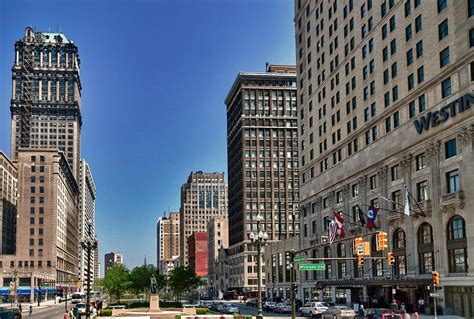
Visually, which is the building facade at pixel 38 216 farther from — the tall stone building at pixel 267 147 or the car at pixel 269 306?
the car at pixel 269 306

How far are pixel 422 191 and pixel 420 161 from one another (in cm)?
324

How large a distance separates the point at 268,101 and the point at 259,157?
16109mm

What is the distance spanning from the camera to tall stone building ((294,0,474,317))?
60344 millimetres

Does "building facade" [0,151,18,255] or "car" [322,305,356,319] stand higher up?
"building facade" [0,151,18,255]

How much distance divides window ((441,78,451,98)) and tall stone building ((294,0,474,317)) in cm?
20

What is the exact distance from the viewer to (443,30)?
63.8m

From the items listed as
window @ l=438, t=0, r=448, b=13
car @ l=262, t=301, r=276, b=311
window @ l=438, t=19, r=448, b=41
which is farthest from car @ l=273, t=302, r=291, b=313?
window @ l=438, t=0, r=448, b=13

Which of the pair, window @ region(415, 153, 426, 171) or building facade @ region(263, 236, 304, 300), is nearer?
window @ region(415, 153, 426, 171)

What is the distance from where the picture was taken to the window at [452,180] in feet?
200

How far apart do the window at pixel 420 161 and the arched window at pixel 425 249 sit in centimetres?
612

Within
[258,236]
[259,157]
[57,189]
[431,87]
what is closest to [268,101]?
[259,157]

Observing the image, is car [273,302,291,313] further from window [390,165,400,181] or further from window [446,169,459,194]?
window [446,169,459,194]

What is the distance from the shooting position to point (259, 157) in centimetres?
17988

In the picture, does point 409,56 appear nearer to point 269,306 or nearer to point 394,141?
point 394,141
